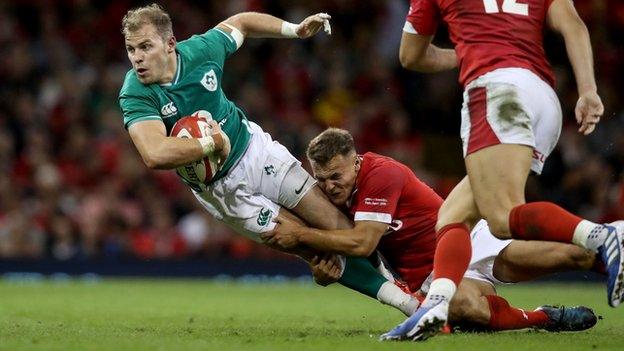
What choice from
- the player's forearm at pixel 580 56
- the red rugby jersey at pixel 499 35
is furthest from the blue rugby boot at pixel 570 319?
the player's forearm at pixel 580 56

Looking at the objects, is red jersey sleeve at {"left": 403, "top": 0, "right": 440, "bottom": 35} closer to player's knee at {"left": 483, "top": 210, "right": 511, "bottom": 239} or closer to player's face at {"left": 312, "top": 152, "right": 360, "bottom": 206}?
player's face at {"left": 312, "top": 152, "right": 360, "bottom": 206}

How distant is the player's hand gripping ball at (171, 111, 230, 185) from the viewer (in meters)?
6.89

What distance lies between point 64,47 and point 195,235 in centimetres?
377

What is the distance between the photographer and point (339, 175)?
7.04 metres

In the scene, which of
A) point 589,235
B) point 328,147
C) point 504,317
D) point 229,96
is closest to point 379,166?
point 328,147

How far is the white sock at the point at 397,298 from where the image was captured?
7.09 meters

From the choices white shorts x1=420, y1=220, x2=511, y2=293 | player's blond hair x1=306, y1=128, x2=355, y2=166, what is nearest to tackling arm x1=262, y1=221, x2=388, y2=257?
player's blond hair x1=306, y1=128, x2=355, y2=166

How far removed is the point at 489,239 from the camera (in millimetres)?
7129

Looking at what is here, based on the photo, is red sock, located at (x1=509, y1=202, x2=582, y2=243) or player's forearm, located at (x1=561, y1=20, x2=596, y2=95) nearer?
red sock, located at (x1=509, y1=202, x2=582, y2=243)

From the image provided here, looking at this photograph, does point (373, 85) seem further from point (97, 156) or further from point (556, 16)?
point (556, 16)

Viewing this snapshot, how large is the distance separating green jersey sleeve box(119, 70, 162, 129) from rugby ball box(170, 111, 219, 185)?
0.52 ft

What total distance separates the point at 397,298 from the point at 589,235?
1.84 metres

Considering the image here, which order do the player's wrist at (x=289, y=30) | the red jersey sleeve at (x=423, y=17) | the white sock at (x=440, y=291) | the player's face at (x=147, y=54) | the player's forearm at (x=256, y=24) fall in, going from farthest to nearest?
the player's forearm at (x=256, y=24) → the player's wrist at (x=289, y=30) → the player's face at (x=147, y=54) → the red jersey sleeve at (x=423, y=17) → the white sock at (x=440, y=291)

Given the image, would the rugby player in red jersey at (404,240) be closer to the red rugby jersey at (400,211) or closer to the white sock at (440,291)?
the red rugby jersey at (400,211)
